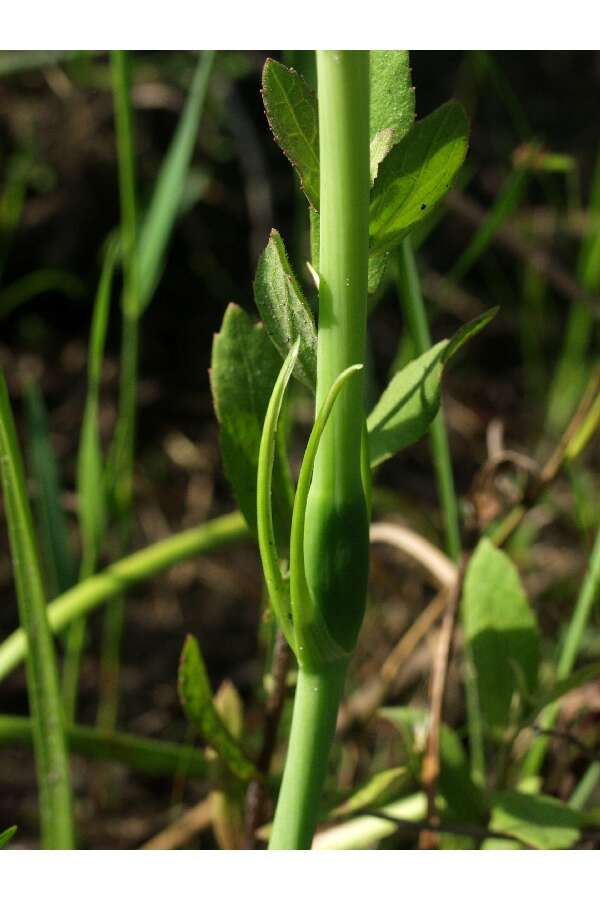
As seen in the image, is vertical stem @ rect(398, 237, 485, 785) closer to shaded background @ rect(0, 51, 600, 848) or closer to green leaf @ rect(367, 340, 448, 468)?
green leaf @ rect(367, 340, 448, 468)

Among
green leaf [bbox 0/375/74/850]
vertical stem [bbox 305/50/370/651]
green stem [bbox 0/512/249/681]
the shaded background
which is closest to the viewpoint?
vertical stem [bbox 305/50/370/651]

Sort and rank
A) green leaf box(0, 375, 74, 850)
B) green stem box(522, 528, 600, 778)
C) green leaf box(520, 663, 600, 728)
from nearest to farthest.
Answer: green leaf box(0, 375, 74, 850)
green leaf box(520, 663, 600, 728)
green stem box(522, 528, 600, 778)

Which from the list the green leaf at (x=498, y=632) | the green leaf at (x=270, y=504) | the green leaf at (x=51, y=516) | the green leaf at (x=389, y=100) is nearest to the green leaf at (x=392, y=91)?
the green leaf at (x=389, y=100)

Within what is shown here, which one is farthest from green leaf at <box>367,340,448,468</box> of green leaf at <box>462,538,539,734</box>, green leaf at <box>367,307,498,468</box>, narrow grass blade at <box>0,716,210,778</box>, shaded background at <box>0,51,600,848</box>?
shaded background at <box>0,51,600,848</box>

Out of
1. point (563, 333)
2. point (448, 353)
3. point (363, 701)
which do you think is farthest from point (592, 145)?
point (448, 353)

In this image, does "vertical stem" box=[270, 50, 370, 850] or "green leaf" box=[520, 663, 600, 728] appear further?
"green leaf" box=[520, 663, 600, 728]

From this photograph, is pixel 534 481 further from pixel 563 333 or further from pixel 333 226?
pixel 563 333
